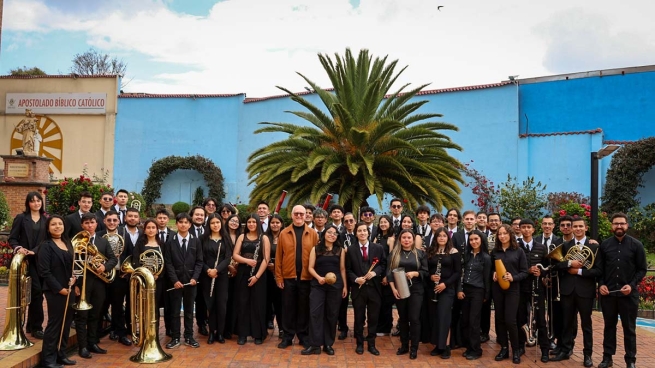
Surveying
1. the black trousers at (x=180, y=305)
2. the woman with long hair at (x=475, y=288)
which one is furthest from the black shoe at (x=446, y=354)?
the black trousers at (x=180, y=305)

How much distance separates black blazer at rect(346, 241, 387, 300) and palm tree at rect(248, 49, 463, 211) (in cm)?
662

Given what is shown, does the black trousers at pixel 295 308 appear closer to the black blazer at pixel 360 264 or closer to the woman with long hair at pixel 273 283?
the woman with long hair at pixel 273 283

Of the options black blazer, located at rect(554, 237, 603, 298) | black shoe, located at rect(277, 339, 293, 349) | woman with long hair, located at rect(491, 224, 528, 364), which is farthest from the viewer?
black shoe, located at rect(277, 339, 293, 349)

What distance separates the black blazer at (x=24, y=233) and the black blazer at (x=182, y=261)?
160cm

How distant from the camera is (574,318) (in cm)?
746

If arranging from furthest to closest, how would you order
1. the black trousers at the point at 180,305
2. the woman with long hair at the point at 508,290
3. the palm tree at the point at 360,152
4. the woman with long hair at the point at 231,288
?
the palm tree at the point at 360,152, the woman with long hair at the point at 231,288, the black trousers at the point at 180,305, the woman with long hair at the point at 508,290

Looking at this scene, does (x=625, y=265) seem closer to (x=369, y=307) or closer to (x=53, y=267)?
(x=369, y=307)

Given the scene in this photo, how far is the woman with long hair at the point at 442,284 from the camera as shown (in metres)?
7.61

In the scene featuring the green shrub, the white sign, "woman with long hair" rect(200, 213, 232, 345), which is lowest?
"woman with long hair" rect(200, 213, 232, 345)

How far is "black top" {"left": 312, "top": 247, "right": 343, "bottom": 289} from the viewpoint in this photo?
25.5 ft

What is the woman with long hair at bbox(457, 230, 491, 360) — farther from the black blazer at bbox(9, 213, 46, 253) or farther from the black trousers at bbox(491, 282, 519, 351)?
the black blazer at bbox(9, 213, 46, 253)

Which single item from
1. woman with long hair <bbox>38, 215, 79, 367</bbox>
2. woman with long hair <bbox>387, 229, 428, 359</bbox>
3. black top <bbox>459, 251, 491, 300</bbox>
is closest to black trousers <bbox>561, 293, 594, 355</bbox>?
black top <bbox>459, 251, 491, 300</bbox>

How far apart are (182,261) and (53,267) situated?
162 cm

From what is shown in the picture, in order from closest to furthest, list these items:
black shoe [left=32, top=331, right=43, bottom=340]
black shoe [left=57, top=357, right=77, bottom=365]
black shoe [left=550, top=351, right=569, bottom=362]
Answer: black shoe [left=57, top=357, right=77, bottom=365]
black shoe [left=550, top=351, right=569, bottom=362]
black shoe [left=32, top=331, right=43, bottom=340]
